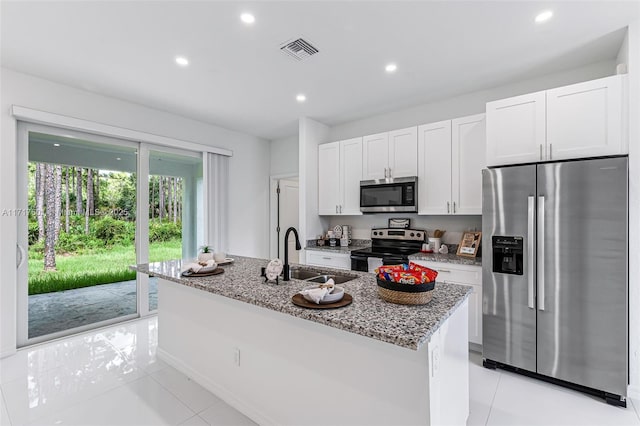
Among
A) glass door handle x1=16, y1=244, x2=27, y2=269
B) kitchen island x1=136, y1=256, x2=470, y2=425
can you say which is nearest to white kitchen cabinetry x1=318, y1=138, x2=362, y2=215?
kitchen island x1=136, y1=256, x2=470, y2=425

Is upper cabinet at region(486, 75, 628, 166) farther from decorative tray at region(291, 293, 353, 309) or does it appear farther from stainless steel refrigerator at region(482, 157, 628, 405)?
decorative tray at region(291, 293, 353, 309)

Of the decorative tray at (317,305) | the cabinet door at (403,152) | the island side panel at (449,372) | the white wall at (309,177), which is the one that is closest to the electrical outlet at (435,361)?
the island side panel at (449,372)

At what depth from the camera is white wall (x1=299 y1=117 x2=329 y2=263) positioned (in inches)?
168

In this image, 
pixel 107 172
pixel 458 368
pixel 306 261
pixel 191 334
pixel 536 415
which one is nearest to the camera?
pixel 458 368

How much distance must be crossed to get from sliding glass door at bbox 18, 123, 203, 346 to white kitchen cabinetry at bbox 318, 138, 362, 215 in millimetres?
2037

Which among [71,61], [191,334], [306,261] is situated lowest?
[191,334]

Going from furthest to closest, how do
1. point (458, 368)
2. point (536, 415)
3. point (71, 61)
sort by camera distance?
point (71, 61) < point (536, 415) < point (458, 368)

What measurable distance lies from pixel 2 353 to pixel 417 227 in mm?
4570

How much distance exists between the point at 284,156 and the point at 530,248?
13.2ft

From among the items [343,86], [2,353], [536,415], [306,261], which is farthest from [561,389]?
[2,353]

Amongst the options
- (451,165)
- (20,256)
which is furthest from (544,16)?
(20,256)

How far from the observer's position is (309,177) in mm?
4312

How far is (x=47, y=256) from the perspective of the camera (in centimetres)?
324

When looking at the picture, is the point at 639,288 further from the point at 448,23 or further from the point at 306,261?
the point at 306,261
